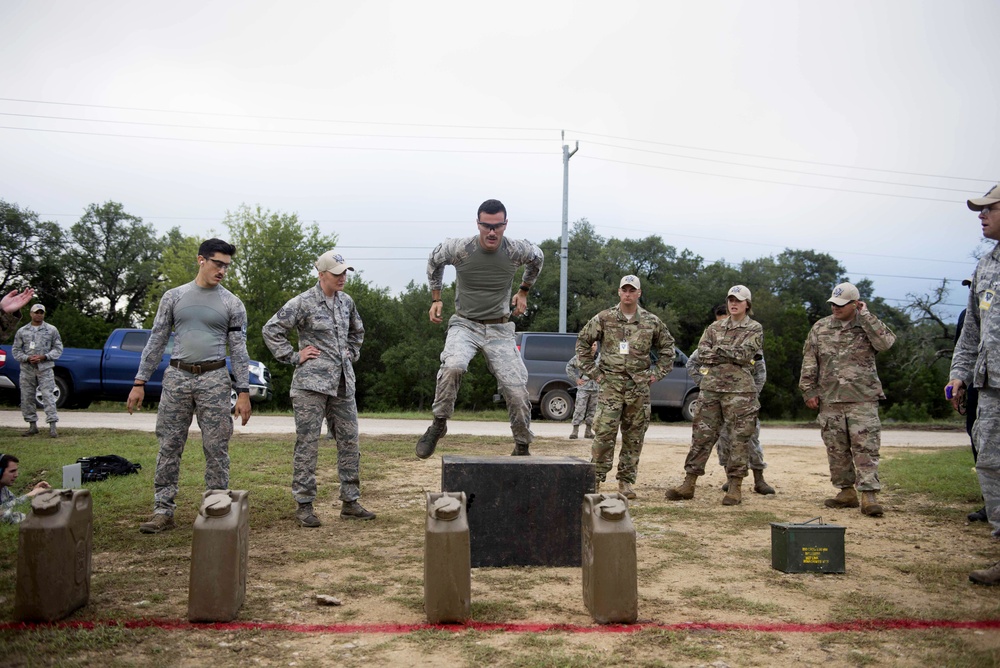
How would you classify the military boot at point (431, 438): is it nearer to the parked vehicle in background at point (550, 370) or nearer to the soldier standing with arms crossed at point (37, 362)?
the soldier standing with arms crossed at point (37, 362)

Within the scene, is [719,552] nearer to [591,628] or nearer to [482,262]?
[591,628]

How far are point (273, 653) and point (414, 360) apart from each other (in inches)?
1578

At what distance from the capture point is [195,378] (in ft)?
21.9

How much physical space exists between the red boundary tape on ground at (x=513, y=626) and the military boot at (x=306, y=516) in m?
2.50

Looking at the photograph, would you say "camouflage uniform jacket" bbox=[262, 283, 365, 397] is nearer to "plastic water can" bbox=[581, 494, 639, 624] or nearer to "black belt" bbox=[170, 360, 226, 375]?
"black belt" bbox=[170, 360, 226, 375]

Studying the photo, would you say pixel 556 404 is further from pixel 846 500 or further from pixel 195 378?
pixel 195 378

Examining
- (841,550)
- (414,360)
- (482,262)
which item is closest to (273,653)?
(841,550)

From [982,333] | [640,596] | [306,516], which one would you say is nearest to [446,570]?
[640,596]

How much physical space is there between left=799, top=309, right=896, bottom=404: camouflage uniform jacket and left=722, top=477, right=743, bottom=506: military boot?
1.10m

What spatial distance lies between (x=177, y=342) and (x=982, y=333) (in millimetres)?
5930

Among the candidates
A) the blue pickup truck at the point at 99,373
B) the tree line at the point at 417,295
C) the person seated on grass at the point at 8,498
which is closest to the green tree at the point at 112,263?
the tree line at the point at 417,295

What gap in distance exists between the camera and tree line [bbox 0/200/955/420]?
4106 centimetres

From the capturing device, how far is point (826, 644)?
4.19 m

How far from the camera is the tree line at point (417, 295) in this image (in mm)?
41062
